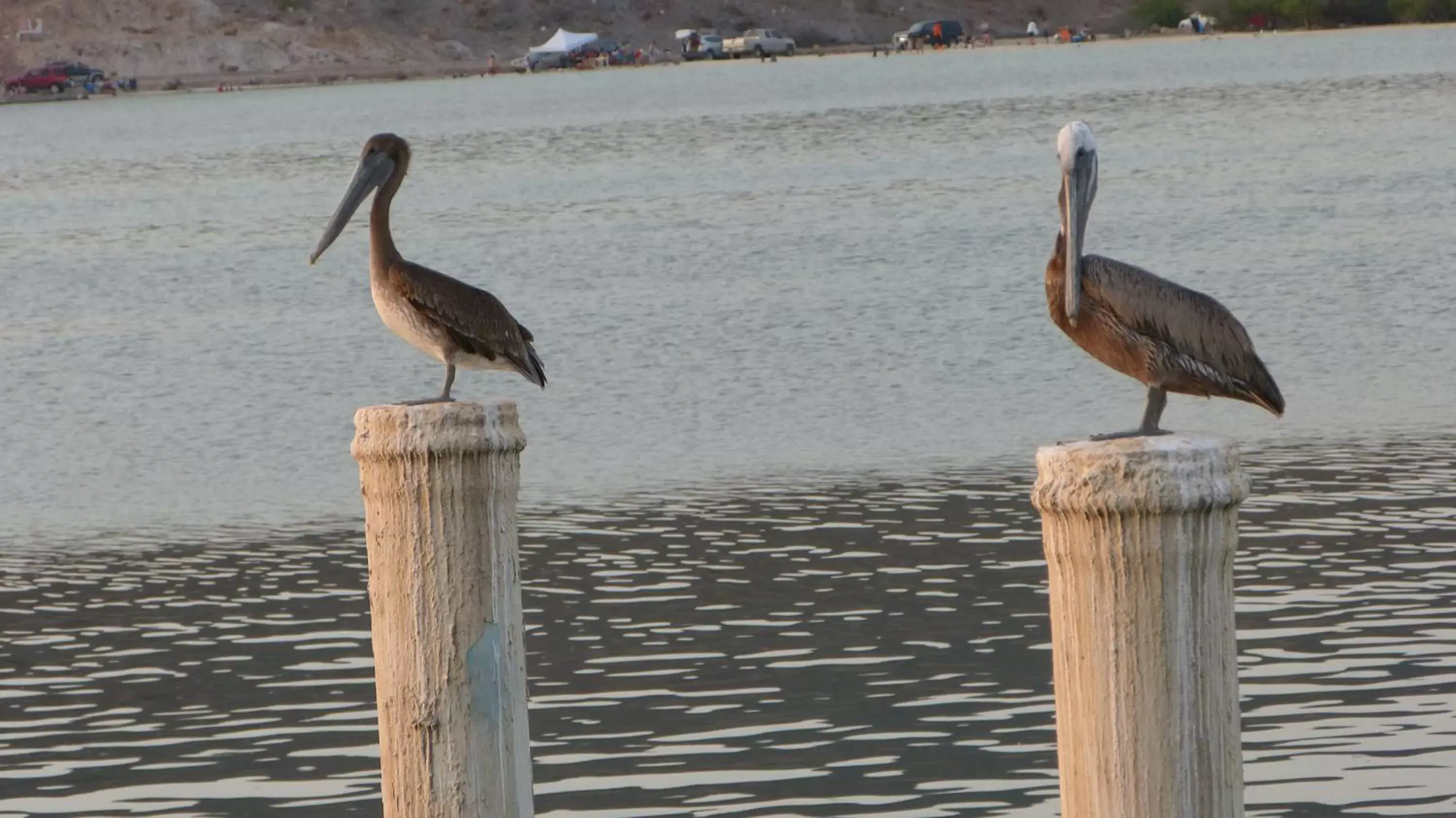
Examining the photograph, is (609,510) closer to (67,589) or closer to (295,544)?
(295,544)

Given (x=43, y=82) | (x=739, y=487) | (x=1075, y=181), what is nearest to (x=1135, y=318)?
(x=1075, y=181)

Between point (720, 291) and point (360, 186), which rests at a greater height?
point (360, 186)

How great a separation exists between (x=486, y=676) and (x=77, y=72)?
121746mm

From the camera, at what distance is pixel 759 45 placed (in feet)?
485

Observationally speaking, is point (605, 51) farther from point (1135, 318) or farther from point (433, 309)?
point (1135, 318)

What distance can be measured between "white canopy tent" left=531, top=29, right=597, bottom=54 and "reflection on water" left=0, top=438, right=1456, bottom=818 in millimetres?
128234

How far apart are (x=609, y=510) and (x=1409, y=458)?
4.67 meters

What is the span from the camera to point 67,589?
13.1 meters

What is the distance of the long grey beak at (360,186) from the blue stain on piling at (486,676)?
2463 millimetres

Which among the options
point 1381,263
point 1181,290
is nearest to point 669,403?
point 1381,263

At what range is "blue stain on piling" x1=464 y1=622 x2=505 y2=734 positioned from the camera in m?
4.62

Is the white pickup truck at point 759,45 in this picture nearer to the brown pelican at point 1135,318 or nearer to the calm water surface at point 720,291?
the calm water surface at point 720,291

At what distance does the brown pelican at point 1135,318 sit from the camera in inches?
184

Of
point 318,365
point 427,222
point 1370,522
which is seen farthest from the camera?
point 427,222
